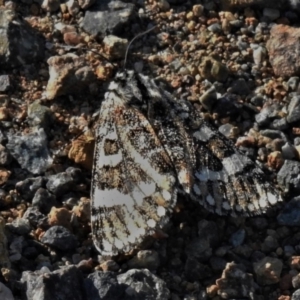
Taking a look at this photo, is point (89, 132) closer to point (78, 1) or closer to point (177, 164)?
point (177, 164)

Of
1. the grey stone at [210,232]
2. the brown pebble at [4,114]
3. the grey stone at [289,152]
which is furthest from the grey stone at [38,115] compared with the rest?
the grey stone at [289,152]

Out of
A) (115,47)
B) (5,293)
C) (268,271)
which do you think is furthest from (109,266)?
(115,47)

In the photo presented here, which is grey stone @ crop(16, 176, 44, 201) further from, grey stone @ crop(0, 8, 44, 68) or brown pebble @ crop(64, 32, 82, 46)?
brown pebble @ crop(64, 32, 82, 46)

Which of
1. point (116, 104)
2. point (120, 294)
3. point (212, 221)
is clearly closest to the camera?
point (120, 294)

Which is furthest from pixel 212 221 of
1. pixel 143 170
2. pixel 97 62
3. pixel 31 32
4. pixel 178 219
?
pixel 31 32

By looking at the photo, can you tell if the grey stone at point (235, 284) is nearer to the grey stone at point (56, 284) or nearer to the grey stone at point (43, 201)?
the grey stone at point (56, 284)

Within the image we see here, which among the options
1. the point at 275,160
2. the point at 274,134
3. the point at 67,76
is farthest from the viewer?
the point at 67,76

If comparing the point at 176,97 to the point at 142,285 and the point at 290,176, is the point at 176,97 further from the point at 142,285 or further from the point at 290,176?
the point at 142,285
